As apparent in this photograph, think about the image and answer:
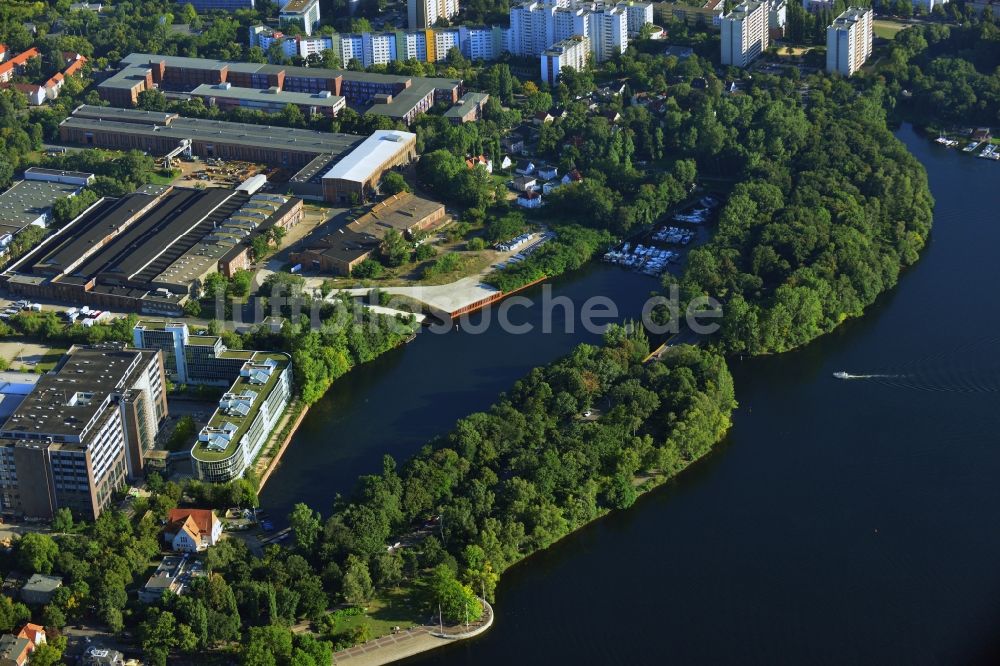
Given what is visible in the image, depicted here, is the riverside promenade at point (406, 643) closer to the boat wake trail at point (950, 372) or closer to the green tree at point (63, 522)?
the green tree at point (63, 522)

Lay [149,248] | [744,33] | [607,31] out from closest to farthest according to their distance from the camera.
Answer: [149,248]
[744,33]
[607,31]

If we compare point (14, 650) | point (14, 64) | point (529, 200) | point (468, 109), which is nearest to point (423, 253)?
point (529, 200)

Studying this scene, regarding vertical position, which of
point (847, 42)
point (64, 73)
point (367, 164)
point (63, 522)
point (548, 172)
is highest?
point (847, 42)

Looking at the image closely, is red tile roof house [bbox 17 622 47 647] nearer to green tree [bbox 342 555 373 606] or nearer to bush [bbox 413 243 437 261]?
green tree [bbox 342 555 373 606]

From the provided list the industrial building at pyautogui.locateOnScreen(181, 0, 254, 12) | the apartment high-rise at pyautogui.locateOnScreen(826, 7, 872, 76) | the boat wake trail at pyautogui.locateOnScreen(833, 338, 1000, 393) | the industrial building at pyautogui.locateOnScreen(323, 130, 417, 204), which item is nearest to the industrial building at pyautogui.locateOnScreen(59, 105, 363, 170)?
the industrial building at pyautogui.locateOnScreen(323, 130, 417, 204)

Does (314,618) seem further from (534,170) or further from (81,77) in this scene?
(81,77)

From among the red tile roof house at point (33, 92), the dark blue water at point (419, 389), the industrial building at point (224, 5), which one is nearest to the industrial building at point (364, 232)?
the dark blue water at point (419, 389)

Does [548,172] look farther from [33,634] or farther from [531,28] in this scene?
[33,634]
